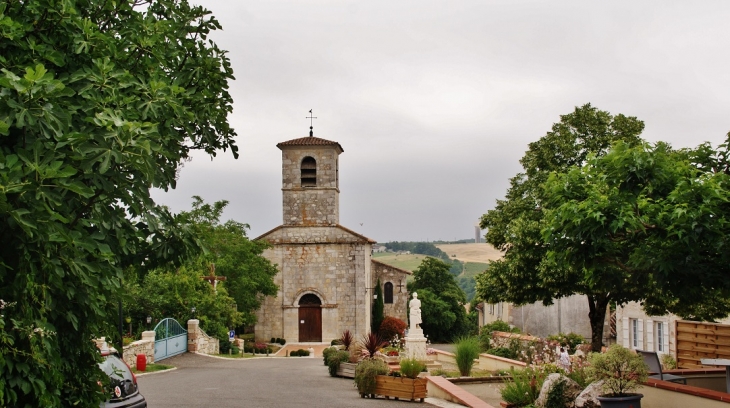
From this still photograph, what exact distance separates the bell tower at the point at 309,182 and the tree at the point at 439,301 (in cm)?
1301

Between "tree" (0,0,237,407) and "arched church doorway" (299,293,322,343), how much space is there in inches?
1433

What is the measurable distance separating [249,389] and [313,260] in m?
27.8

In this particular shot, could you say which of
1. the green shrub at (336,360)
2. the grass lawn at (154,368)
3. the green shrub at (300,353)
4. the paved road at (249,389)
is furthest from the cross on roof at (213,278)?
the green shrub at (336,360)

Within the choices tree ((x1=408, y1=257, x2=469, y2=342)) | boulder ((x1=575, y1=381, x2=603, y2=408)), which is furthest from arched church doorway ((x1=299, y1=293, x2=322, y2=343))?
boulder ((x1=575, y1=381, x2=603, y2=408))

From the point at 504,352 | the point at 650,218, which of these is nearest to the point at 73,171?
the point at 650,218

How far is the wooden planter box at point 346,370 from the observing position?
21812 mm

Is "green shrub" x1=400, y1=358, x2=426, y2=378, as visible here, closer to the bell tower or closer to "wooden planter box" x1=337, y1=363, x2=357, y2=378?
"wooden planter box" x1=337, y1=363, x2=357, y2=378

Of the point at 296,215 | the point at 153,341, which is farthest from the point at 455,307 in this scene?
the point at 153,341

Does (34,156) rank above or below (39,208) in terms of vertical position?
above

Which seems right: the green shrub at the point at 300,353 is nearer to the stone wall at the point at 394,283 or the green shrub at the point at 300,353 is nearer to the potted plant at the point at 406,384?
the stone wall at the point at 394,283

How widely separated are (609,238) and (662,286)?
0.95 m

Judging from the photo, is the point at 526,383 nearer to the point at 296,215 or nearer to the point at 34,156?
the point at 34,156

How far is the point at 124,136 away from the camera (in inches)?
251

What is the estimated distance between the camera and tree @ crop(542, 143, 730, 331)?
30.2ft
